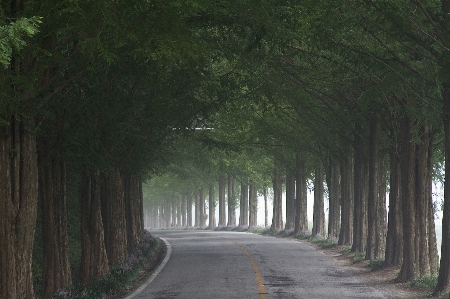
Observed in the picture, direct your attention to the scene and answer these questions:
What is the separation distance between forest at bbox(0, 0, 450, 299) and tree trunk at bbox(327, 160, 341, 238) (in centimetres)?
343

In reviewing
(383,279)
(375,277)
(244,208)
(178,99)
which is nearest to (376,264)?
(375,277)

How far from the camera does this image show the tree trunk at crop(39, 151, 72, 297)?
1938cm

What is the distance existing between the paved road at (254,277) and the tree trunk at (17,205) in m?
3.79

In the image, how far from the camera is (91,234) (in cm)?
2320

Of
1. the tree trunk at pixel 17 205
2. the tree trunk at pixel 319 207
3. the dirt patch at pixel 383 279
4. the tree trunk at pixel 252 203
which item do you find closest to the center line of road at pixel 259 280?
the dirt patch at pixel 383 279

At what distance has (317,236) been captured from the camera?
145 feet

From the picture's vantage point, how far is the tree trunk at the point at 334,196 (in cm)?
4026

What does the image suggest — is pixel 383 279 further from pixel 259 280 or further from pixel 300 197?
pixel 300 197

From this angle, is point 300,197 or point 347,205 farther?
point 300,197

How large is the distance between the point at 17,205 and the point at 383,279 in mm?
11997

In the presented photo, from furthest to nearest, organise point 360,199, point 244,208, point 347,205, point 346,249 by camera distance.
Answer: point 244,208
point 347,205
point 346,249
point 360,199

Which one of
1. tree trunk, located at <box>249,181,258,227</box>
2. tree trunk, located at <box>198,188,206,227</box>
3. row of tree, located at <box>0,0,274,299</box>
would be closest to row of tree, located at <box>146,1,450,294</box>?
row of tree, located at <box>0,0,274,299</box>

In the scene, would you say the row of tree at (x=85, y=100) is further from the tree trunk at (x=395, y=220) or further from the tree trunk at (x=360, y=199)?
the tree trunk at (x=360, y=199)

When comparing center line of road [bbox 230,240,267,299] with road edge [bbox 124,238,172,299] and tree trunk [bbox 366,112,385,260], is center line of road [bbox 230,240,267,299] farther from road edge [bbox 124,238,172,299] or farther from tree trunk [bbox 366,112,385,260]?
tree trunk [bbox 366,112,385,260]
